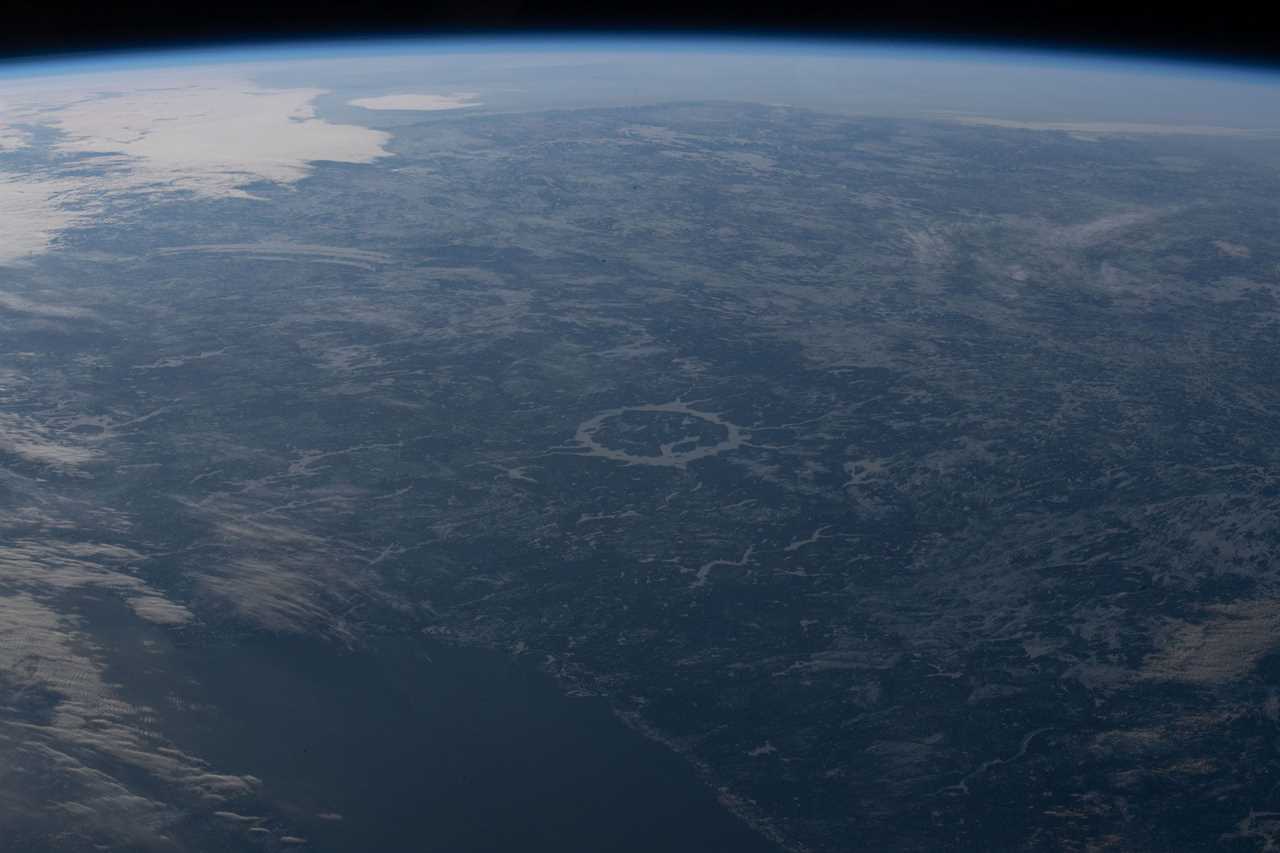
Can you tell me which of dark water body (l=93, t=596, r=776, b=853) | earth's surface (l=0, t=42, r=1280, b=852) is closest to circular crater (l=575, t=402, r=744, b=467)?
earth's surface (l=0, t=42, r=1280, b=852)

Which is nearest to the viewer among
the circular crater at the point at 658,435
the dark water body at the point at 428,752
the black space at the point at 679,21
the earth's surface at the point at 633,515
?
the black space at the point at 679,21

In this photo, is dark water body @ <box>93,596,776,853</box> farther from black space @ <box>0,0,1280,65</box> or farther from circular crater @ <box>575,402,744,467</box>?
black space @ <box>0,0,1280,65</box>

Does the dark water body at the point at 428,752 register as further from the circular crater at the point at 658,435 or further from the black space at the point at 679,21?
the black space at the point at 679,21

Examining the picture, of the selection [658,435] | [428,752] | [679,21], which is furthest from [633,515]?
[679,21]

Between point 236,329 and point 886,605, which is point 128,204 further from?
point 886,605

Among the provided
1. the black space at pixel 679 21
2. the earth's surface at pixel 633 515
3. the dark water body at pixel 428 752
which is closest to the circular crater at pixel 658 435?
the earth's surface at pixel 633 515

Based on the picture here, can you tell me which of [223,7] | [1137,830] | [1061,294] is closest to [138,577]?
[223,7]
